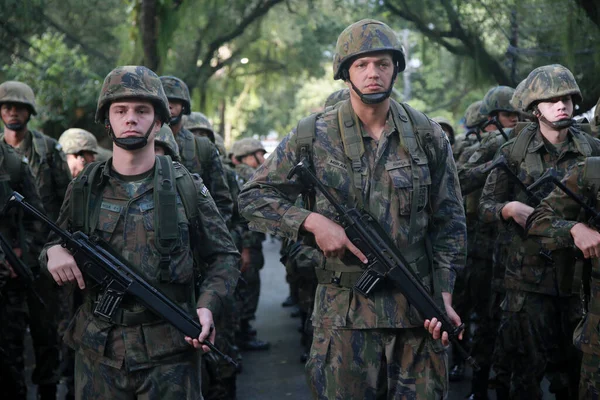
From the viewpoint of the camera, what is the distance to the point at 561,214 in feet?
16.2

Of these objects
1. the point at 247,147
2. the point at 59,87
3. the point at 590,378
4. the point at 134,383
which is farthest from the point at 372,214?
the point at 59,87

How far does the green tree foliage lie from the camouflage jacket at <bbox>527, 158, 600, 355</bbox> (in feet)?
33.9

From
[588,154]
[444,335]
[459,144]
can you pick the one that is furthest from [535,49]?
[444,335]

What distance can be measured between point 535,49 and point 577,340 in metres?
7.86

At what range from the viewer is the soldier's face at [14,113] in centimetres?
766

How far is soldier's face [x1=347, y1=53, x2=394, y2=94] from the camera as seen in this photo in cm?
431

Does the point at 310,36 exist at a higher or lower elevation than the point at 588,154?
higher

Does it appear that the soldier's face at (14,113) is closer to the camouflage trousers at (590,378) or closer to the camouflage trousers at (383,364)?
the camouflage trousers at (383,364)

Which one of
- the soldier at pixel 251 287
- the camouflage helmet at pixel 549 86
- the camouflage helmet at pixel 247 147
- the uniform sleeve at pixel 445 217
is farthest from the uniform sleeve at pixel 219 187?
the camouflage helmet at pixel 247 147

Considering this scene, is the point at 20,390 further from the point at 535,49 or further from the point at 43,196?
the point at 535,49

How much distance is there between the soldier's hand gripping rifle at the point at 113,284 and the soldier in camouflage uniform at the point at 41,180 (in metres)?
2.81

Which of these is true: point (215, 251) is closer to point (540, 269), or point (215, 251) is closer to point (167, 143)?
point (167, 143)

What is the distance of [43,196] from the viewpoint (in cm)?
804

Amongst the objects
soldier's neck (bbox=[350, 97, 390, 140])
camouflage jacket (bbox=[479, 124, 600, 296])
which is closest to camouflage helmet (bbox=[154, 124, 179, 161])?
soldier's neck (bbox=[350, 97, 390, 140])
